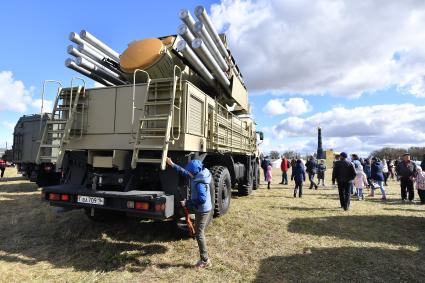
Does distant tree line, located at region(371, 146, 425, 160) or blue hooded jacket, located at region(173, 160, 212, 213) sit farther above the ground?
distant tree line, located at region(371, 146, 425, 160)

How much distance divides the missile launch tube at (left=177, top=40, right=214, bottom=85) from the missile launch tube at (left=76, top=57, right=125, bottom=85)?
6.92 feet

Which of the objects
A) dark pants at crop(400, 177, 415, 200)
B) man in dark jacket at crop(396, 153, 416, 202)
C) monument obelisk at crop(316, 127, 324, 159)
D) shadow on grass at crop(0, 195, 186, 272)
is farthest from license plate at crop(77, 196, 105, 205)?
monument obelisk at crop(316, 127, 324, 159)

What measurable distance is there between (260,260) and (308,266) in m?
0.71

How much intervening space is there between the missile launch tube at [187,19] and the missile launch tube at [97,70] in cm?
255

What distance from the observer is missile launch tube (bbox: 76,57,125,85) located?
6798 millimetres

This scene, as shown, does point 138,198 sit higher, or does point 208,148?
point 208,148

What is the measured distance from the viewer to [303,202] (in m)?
10.2

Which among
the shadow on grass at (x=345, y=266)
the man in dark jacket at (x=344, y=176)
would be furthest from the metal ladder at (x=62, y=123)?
the man in dark jacket at (x=344, y=176)

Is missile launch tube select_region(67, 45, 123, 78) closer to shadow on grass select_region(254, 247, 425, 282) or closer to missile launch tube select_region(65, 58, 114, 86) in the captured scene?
missile launch tube select_region(65, 58, 114, 86)

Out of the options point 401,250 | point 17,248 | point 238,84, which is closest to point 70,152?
point 17,248

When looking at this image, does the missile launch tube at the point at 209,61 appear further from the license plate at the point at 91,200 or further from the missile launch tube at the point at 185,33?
the license plate at the point at 91,200

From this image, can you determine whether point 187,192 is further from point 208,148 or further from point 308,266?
point 308,266

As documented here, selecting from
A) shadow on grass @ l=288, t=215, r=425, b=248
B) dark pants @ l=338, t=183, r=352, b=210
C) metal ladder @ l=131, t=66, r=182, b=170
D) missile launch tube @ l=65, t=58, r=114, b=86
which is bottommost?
shadow on grass @ l=288, t=215, r=425, b=248

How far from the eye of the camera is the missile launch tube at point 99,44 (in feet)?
23.0
